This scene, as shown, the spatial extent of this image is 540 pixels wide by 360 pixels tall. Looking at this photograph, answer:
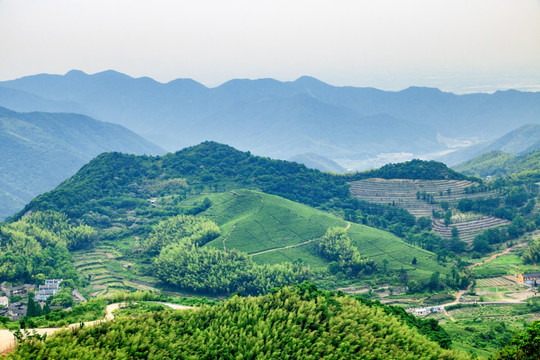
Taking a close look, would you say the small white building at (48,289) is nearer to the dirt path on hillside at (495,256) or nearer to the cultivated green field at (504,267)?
the cultivated green field at (504,267)

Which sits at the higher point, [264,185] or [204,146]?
[204,146]

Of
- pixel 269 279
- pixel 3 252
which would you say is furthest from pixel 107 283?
pixel 269 279

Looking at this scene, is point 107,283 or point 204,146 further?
point 204,146

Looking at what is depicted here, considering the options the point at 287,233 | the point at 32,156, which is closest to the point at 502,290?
the point at 287,233

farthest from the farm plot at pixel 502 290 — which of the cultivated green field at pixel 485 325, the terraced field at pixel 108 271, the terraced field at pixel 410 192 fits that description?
the terraced field at pixel 108 271

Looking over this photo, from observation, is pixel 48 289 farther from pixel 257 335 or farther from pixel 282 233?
pixel 257 335

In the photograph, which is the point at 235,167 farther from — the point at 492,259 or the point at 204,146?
the point at 492,259

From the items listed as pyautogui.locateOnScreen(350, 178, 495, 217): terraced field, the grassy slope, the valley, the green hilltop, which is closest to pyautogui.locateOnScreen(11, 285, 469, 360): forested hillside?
the valley
